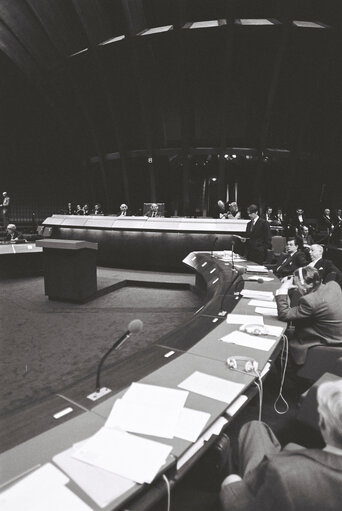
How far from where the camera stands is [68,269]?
539 cm

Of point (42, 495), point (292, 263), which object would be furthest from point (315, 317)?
point (292, 263)

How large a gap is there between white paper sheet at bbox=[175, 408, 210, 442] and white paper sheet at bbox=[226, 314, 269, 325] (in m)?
1.20

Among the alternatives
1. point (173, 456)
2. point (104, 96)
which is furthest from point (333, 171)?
point (173, 456)

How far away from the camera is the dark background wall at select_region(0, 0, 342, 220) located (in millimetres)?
10328

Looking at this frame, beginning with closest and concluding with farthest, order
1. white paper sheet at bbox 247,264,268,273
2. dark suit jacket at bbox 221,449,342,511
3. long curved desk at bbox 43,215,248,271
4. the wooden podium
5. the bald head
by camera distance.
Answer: dark suit jacket at bbox 221,449,342,511, the bald head, white paper sheet at bbox 247,264,268,273, the wooden podium, long curved desk at bbox 43,215,248,271

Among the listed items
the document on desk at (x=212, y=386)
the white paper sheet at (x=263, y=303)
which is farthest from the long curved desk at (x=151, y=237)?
the document on desk at (x=212, y=386)

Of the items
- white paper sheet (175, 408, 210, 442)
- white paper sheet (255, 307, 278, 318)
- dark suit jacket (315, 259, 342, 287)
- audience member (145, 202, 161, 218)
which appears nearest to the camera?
white paper sheet (175, 408, 210, 442)

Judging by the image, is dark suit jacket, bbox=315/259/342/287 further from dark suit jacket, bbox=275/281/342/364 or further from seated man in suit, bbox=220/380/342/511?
seated man in suit, bbox=220/380/342/511

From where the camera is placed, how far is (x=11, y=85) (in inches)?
533

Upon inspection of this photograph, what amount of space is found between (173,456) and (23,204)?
1620 centimetres

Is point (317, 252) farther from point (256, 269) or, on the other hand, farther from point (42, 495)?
point (42, 495)

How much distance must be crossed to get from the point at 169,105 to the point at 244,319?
1219 centimetres

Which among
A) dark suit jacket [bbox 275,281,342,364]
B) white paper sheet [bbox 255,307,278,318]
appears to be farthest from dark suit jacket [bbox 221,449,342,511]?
white paper sheet [bbox 255,307,278,318]

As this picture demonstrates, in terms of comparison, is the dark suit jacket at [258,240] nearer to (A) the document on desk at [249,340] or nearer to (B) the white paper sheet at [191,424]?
(A) the document on desk at [249,340]
